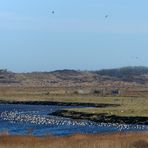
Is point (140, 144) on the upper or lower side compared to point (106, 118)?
lower

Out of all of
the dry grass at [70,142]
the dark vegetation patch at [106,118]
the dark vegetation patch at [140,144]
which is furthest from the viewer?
the dark vegetation patch at [106,118]

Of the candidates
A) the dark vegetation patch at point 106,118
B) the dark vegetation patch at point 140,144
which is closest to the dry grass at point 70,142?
the dark vegetation patch at point 140,144

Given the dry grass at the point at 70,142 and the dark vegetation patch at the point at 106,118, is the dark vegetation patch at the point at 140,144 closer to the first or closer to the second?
the dry grass at the point at 70,142

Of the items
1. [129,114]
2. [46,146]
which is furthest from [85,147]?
[129,114]

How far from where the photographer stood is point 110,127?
225 feet

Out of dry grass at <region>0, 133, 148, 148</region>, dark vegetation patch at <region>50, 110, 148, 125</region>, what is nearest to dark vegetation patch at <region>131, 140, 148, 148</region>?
dry grass at <region>0, 133, 148, 148</region>

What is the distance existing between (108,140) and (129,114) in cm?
4696

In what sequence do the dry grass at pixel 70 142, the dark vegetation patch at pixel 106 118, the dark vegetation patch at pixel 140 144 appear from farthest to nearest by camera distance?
the dark vegetation patch at pixel 106 118
the dry grass at pixel 70 142
the dark vegetation patch at pixel 140 144

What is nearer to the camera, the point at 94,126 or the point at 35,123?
the point at 94,126

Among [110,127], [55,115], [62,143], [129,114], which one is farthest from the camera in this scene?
[55,115]

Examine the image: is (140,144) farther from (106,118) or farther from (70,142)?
(106,118)

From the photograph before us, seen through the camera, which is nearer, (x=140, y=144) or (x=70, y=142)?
(x=140, y=144)

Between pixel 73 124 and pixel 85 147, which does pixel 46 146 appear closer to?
pixel 85 147

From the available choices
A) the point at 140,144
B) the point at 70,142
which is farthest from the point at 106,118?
the point at 140,144
